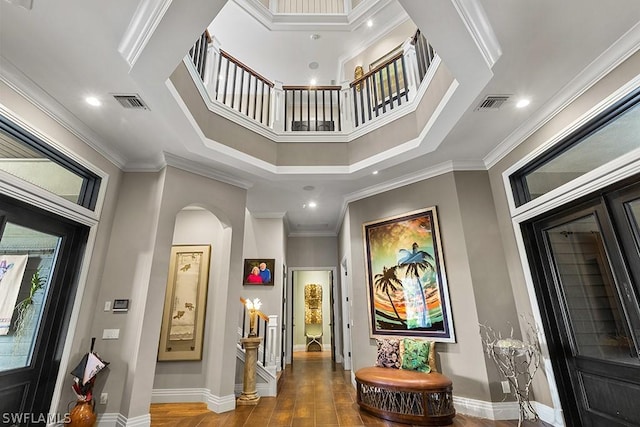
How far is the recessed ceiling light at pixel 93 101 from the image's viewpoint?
282 cm

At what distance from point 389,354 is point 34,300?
4061 millimetres

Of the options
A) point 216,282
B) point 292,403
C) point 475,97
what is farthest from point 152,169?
point 475,97

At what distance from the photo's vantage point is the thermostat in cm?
351

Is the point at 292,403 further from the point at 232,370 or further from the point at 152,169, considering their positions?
the point at 152,169

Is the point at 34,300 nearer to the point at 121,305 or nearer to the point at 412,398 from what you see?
the point at 121,305

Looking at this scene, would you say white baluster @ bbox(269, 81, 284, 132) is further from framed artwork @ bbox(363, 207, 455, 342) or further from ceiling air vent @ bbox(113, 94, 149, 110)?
framed artwork @ bbox(363, 207, 455, 342)

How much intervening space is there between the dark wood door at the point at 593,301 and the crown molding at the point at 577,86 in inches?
37.2

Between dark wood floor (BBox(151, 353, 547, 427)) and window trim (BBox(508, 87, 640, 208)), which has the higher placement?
window trim (BBox(508, 87, 640, 208))

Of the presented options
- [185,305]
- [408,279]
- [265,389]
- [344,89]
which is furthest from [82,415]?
[344,89]

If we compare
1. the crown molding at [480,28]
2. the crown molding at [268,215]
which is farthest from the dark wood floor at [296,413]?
the crown molding at [480,28]

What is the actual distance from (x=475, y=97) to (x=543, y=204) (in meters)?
1.38

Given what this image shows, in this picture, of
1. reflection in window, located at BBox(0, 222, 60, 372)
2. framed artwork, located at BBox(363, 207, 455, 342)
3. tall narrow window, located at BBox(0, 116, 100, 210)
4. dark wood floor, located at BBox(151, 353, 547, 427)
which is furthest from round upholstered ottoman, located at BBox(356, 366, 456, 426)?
tall narrow window, located at BBox(0, 116, 100, 210)

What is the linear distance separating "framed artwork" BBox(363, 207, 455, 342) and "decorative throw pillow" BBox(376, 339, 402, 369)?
0.68ft

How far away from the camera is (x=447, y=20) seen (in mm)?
2061
